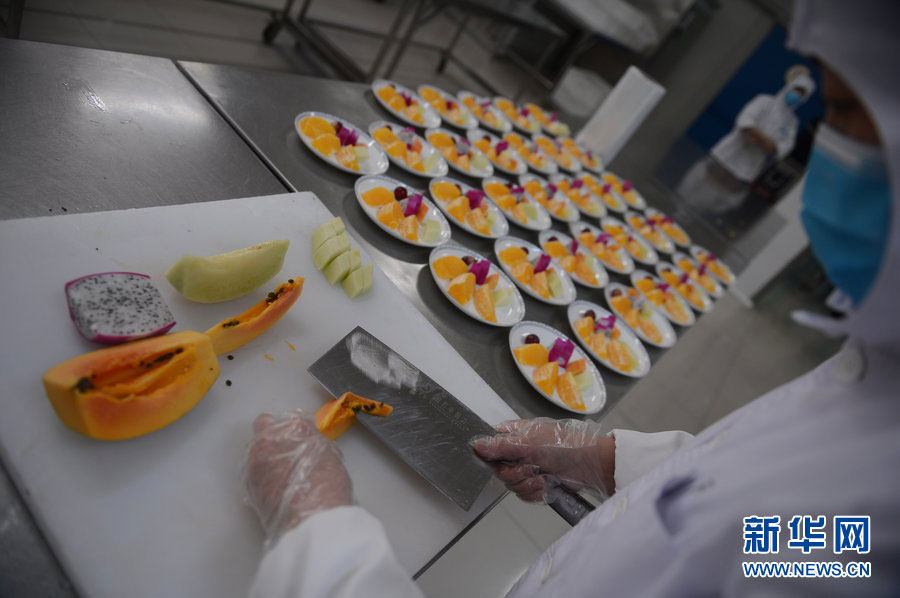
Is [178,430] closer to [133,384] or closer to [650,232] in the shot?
[133,384]

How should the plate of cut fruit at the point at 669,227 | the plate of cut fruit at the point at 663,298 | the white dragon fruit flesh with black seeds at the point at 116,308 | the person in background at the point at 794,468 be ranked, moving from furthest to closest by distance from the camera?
1. the plate of cut fruit at the point at 669,227
2. the plate of cut fruit at the point at 663,298
3. the white dragon fruit flesh with black seeds at the point at 116,308
4. the person in background at the point at 794,468

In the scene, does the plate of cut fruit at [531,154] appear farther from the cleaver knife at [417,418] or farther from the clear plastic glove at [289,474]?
the clear plastic glove at [289,474]

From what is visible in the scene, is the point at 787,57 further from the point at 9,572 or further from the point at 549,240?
the point at 9,572

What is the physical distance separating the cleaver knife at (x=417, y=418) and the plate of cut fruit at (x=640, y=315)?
4.20ft

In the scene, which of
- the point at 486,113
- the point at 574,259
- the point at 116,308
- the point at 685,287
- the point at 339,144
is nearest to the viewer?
the point at 116,308

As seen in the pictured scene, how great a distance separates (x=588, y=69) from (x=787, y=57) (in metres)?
2.89

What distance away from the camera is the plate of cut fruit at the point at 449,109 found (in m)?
2.76

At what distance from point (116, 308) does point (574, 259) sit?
1.94 m

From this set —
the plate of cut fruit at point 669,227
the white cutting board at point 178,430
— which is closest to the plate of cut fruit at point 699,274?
the plate of cut fruit at point 669,227

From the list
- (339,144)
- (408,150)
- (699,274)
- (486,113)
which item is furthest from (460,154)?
(699,274)

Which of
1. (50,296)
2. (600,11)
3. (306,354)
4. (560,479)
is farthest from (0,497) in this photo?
(600,11)

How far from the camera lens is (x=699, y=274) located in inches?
131

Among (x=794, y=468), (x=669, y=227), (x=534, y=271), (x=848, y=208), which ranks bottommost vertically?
(x=534, y=271)

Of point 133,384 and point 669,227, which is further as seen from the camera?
point 669,227
